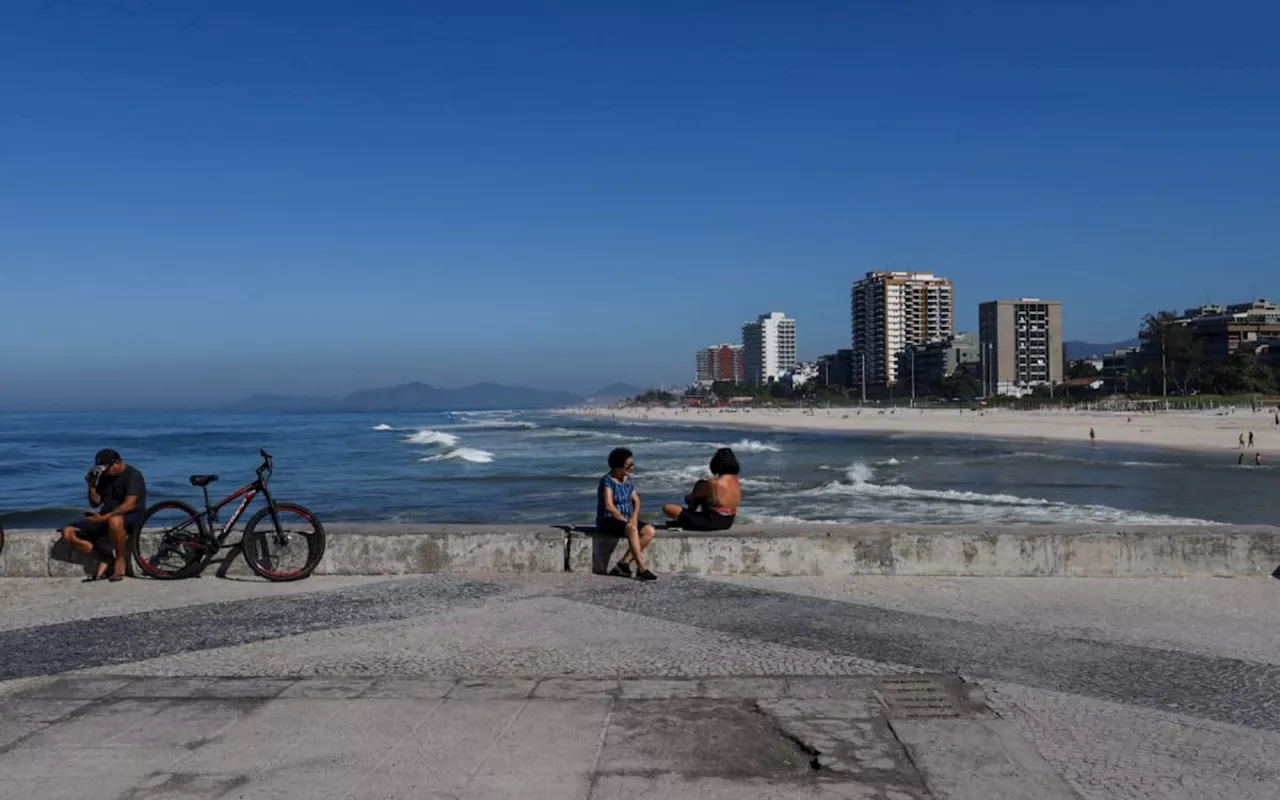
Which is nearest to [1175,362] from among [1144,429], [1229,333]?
[1229,333]

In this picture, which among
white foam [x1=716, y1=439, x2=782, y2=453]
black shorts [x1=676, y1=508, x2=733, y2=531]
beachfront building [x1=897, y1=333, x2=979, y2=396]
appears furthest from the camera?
beachfront building [x1=897, y1=333, x2=979, y2=396]

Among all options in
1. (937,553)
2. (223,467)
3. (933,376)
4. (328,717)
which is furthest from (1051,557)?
(933,376)

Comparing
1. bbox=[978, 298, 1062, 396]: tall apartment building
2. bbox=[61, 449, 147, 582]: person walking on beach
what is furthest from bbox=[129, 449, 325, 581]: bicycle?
bbox=[978, 298, 1062, 396]: tall apartment building

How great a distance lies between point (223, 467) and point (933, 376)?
170387 millimetres

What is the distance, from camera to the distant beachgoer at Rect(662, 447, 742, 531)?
8523 mm

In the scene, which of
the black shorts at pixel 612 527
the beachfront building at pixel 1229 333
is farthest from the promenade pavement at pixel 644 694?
the beachfront building at pixel 1229 333

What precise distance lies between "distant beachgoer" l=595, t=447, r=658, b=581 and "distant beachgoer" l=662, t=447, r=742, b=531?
378 mm

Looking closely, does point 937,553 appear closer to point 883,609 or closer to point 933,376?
point 883,609

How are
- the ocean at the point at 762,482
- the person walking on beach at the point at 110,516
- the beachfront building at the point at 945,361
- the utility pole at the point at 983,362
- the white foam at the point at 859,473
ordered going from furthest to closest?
the beachfront building at the point at 945,361, the utility pole at the point at 983,362, the white foam at the point at 859,473, the ocean at the point at 762,482, the person walking on beach at the point at 110,516

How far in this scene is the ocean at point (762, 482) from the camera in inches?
883

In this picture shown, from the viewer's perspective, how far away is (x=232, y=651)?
580 centimetres

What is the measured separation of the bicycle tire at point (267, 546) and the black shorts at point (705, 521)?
9.90 ft

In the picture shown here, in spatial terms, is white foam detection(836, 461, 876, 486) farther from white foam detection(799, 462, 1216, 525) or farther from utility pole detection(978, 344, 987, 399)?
utility pole detection(978, 344, 987, 399)

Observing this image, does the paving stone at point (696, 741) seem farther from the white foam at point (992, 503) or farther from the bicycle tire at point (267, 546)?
the white foam at point (992, 503)
